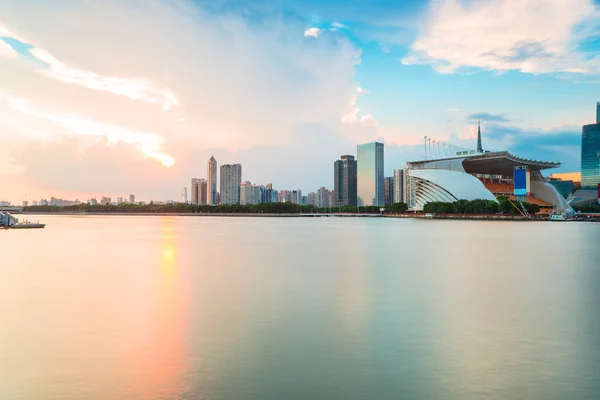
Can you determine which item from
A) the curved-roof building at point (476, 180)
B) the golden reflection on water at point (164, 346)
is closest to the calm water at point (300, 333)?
the golden reflection on water at point (164, 346)

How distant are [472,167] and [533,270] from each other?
385 feet

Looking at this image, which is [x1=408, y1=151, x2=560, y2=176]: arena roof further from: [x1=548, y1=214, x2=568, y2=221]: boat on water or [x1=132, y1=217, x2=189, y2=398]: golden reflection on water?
[x1=132, y1=217, x2=189, y2=398]: golden reflection on water

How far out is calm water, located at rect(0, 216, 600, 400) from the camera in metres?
7.61

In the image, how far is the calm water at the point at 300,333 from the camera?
761 centimetres

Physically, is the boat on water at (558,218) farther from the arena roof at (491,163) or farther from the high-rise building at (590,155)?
the high-rise building at (590,155)

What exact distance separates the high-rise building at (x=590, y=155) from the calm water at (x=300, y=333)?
193744 mm

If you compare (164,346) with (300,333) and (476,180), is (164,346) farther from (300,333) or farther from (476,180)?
(476,180)

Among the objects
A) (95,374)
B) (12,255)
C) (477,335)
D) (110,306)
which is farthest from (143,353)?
(12,255)

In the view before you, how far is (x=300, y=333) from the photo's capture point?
10.9m

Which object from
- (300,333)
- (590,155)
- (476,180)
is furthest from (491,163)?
(300,333)

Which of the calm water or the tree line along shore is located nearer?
the calm water


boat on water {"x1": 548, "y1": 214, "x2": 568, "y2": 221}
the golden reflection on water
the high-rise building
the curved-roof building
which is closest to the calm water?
the golden reflection on water

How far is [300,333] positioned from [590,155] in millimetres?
212309

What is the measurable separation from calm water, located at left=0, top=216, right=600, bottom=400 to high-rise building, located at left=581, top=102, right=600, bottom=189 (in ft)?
636
